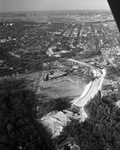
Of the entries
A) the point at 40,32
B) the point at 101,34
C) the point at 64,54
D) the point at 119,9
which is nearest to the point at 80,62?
the point at 64,54

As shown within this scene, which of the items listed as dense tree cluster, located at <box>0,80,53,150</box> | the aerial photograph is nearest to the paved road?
the aerial photograph

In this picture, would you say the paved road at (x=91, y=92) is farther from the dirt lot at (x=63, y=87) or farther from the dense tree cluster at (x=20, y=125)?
the dense tree cluster at (x=20, y=125)

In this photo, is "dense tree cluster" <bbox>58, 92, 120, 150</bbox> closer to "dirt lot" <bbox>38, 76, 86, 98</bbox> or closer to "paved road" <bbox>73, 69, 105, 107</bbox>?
"paved road" <bbox>73, 69, 105, 107</bbox>

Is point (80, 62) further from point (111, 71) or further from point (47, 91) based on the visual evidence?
point (47, 91)

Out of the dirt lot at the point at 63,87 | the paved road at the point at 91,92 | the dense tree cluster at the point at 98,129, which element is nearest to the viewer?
the dense tree cluster at the point at 98,129

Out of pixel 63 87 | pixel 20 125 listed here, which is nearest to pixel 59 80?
pixel 63 87

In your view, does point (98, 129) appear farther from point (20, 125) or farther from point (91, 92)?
point (91, 92)

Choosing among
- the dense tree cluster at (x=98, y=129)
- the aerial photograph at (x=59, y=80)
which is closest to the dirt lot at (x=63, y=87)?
the aerial photograph at (x=59, y=80)
